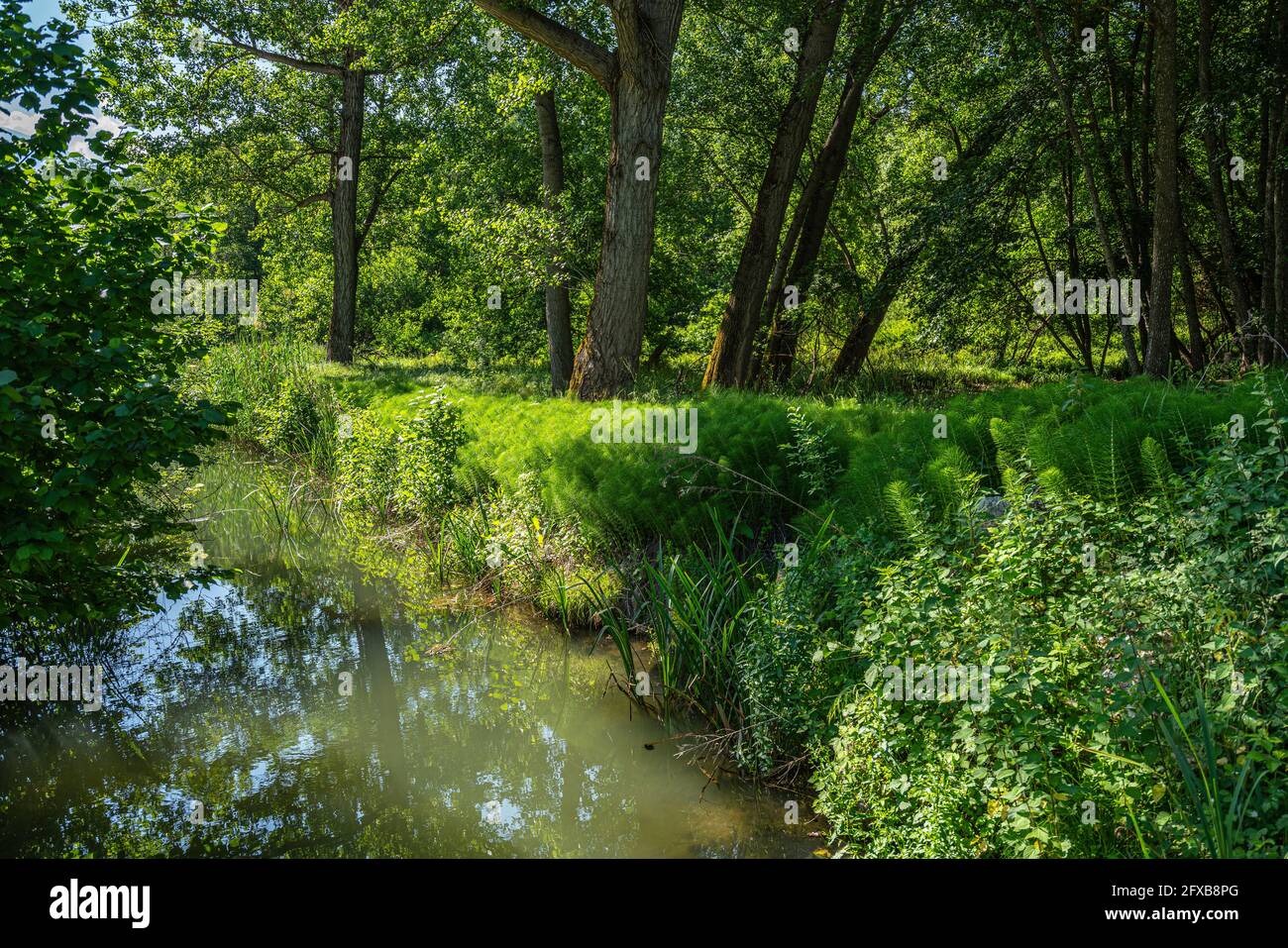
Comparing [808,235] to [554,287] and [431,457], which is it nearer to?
[554,287]

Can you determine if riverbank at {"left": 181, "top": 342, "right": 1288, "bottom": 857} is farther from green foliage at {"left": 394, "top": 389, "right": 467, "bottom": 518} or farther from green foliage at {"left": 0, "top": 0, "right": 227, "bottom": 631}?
green foliage at {"left": 0, "top": 0, "right": 227, "bottom": 631}

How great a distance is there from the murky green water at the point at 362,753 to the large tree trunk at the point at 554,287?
7.17 meters

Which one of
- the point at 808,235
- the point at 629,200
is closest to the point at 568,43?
the point at 629,200

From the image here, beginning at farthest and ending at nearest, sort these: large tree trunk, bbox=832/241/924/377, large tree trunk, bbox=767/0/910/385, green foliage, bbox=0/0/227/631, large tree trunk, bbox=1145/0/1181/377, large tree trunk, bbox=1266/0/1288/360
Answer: large tree trunk, bbox=767/0/910/385, large tree trunk, bbox=832/241/924/377, large tree trunk, bbox=1266/0/1288/360, large tree trunk, bbox=1145/0/1181/377, green foliage, bbox=0/0/227/631

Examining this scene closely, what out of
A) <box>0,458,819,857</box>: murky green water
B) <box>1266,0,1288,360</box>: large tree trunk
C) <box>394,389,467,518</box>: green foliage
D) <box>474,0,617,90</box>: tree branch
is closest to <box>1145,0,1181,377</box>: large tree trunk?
<box>1266,0,1288,360</box>: large tree trunk

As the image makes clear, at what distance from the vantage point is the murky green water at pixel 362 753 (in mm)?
4125

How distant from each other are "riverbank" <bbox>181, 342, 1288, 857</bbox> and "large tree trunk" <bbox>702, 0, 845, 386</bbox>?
11.7 feet

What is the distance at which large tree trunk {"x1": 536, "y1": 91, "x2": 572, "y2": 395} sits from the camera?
44.3 ft

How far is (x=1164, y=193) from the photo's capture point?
7.89 meters

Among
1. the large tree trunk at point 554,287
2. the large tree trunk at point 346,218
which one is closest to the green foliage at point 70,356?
the large tree trunk at point 554,287

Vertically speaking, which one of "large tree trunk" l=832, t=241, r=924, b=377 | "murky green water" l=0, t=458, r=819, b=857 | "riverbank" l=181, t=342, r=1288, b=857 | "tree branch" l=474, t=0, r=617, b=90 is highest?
"tree branch" l=474, t=0, r=617, b=90

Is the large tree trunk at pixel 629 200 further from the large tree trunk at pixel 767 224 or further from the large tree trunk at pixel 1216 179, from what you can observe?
the large tree trunk at pixel 1216 179

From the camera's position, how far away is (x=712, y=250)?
661 inches

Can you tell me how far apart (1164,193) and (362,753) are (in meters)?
8.00
